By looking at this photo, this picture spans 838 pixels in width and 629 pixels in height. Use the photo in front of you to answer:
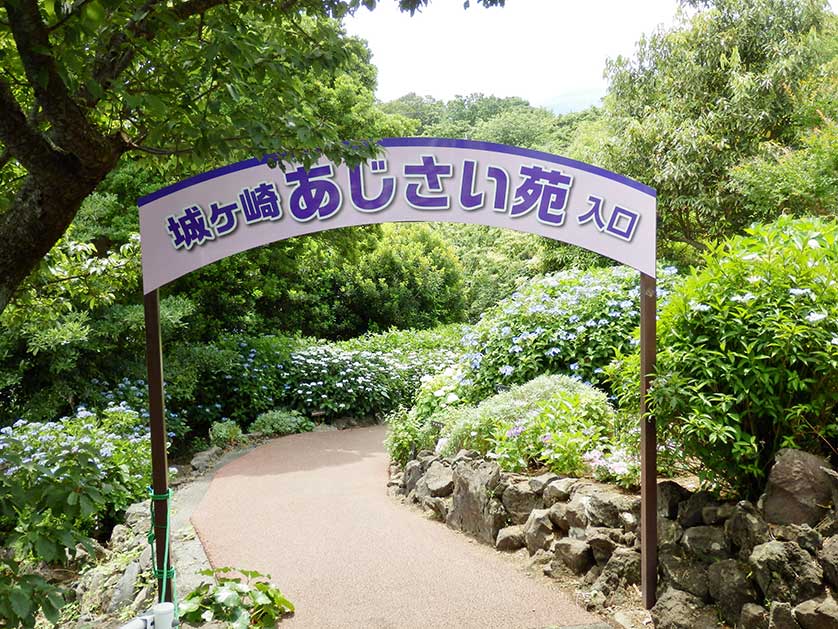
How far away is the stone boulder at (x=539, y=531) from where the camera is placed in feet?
16.1

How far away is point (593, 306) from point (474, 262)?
1620 centimetres

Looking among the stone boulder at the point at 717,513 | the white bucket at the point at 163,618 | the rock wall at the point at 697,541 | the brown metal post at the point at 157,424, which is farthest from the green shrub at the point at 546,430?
the white bucket at the point at 163,618

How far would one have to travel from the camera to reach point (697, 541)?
4004 millimetres

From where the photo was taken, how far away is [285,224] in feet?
13.0

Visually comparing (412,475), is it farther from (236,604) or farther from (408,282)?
Result: (408,282)

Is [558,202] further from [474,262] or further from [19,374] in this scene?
[474,262]

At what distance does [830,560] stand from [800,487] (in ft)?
1.24

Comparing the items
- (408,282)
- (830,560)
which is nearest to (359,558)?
(830,560)

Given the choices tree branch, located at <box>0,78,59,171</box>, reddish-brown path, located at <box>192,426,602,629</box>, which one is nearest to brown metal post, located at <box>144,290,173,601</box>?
reddish-brown path, located at <box>192,426,602,629</box>

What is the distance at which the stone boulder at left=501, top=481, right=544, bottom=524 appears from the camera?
521cm

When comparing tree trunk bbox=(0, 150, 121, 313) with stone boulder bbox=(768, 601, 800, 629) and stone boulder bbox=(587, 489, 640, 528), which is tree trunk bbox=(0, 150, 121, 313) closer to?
stone boulder bbox=(587, 489, 640, 528)

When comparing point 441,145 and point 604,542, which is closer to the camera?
point 441,145

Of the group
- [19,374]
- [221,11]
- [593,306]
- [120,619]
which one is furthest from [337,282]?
[221,11]

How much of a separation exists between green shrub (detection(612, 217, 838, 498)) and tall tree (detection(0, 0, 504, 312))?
1.99 meters
